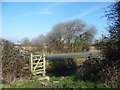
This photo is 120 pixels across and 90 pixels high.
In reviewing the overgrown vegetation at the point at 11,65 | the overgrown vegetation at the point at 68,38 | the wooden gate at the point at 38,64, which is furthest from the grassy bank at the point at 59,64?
the overgrown vegetation at the point at 68,38

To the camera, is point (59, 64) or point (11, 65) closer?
point (11, 65)

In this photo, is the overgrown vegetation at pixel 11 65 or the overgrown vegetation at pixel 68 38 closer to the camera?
the overgrown vegetation at pixel 11 65

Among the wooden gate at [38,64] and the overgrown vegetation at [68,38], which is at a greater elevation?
the overgrown vegetation at [68,38]

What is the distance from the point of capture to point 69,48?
35.4m

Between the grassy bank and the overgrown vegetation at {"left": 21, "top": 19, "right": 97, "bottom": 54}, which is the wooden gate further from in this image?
the overgrown vegetation at {"left": 21, "top": 19, "right": 97, "bottom": 54}

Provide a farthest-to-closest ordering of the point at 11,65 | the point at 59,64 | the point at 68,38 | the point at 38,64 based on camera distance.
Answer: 1. the point at 68,38
2. the point at 59,64
3. the point at 38,64
4. the point at 11,65

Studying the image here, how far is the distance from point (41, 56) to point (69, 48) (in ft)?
78.0

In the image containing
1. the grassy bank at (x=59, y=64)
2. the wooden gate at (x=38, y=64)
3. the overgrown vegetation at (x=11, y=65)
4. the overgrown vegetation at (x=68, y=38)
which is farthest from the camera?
the overgrown vegetation at (x=68, y=38)

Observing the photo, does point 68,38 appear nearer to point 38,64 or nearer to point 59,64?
point 59,64

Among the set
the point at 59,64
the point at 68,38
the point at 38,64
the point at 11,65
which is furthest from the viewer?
the point at 68,38

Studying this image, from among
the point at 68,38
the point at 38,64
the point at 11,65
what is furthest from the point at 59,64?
the point at 68,38

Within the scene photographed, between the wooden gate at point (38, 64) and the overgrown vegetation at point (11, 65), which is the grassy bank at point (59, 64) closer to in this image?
the wooden gate at point (38, 64)

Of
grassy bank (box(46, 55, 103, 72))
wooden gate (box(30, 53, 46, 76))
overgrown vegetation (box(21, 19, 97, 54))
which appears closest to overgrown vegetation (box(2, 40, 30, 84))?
wooden gate (box(30, 53, 46, 76))

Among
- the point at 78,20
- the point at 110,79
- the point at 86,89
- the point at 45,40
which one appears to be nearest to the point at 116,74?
the point at 110,79
